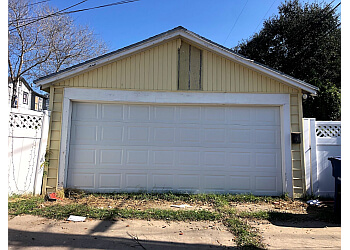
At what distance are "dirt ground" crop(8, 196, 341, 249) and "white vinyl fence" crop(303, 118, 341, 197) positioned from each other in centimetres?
159

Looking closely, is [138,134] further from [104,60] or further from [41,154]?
[41,154]

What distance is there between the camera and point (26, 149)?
5281 mm

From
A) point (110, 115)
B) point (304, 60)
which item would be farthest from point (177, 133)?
point (304, 60)

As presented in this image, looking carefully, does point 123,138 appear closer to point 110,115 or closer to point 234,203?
point 110,115

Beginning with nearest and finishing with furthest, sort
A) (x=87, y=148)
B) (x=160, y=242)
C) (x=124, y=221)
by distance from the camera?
1. (x=160, y=242)
2. (x=124, y=221)
3. (x=87, y=148)

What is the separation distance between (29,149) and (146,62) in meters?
3.51

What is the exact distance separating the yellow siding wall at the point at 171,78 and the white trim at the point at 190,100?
13cm

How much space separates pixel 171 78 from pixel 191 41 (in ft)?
3.66

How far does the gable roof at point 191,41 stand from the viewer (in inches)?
226

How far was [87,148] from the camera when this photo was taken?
585 centimetres

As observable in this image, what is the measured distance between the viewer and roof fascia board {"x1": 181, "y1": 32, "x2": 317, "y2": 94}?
5.80 metres

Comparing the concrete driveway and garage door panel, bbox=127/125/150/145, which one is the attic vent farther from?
the concrete driveway

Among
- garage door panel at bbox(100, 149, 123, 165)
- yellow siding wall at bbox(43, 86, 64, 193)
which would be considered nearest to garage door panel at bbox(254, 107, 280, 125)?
garage door panel at bbox(100, 149, 123, 165)

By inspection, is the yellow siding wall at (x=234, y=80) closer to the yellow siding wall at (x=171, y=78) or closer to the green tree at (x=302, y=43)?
the yellow siding wall at (x=171, y=78)
